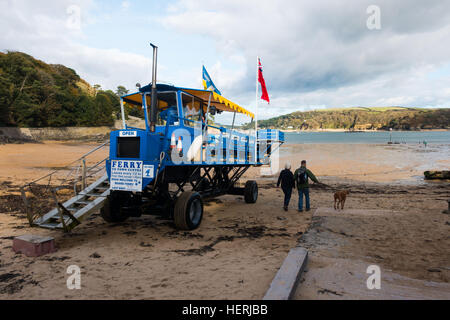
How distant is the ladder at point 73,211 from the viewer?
571cm

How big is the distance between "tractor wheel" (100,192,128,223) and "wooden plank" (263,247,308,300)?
4858 millimetres

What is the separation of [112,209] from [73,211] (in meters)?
1.18

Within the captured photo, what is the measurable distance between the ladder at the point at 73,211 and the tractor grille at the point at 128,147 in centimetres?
113

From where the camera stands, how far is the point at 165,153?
6.37 meters

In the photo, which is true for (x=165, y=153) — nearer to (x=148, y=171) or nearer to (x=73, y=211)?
(x=148, y=171)

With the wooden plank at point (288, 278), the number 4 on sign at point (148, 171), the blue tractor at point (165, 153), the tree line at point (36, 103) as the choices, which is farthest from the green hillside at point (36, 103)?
the wooden plank at point (288, 278)

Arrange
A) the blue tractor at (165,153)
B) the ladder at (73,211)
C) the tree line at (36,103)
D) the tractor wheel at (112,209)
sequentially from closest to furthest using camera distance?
the ladder at (73,211) < the blue tractor at (165,153) < the tractor wheel at (112,209) < the tree line at (36,103)

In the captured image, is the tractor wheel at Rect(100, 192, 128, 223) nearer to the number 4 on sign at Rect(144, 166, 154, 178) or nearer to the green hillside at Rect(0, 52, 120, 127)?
the number 4 on sign at Rect(144, 166, 154, 178)

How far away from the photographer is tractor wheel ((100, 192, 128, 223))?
729 cm

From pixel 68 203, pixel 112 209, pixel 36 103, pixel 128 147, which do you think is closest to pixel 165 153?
pixel 128 147

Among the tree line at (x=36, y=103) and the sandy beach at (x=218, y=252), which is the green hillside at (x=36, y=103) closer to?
the tree line at (x=36, y=103)

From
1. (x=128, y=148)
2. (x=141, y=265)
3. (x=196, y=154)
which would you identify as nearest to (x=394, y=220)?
(x=196, y=154)

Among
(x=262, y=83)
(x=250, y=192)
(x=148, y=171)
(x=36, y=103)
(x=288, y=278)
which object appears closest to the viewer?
(x=288, y=278)
